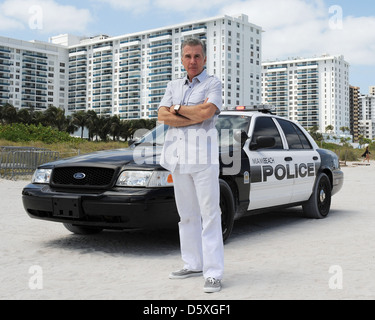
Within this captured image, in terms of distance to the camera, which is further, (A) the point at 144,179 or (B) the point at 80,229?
(B) the point at 80,229

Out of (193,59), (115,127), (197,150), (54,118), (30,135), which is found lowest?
(197,150)

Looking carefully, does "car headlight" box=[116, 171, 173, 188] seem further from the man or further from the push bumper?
the man

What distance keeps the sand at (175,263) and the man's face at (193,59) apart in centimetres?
172

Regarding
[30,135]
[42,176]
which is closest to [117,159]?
[42,176]

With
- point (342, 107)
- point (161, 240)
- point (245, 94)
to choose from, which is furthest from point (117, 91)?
point (161, 240)

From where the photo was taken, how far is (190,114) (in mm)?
3754

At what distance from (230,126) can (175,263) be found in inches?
86.0

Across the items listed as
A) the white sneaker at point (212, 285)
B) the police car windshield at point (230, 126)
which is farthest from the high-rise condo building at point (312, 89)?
the white sneaker at point (212, 285)

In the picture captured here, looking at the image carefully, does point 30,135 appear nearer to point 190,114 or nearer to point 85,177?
point 85,177

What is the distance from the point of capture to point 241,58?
411 feet

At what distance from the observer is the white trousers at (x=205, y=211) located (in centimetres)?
375

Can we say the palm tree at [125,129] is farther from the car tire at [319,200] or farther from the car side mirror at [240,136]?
the car side mirror at [240,136]

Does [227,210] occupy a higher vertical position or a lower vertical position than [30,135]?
lower
